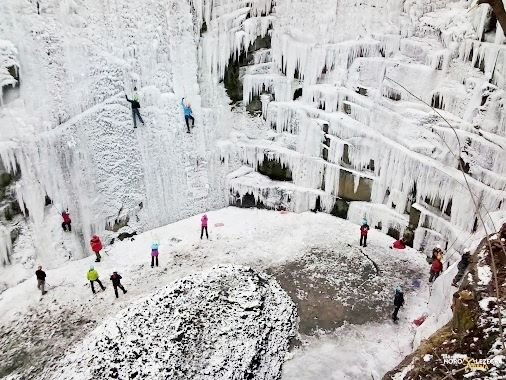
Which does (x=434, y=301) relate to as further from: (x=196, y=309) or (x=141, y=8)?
(x=141, y=8)

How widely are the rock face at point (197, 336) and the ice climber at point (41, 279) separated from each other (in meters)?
2.44

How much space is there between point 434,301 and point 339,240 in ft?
12.4

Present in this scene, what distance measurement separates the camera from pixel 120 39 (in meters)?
15.4

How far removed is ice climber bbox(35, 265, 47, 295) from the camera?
12.3 metres

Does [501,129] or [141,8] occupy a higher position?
[141,8]

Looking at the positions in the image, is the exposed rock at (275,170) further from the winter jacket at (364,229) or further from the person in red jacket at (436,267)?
the person in red jacket at (436,267)

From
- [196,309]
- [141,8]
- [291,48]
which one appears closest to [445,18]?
[291,48]

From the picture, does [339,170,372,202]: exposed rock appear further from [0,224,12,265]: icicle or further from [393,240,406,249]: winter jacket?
[0,224,12,265]: icicle

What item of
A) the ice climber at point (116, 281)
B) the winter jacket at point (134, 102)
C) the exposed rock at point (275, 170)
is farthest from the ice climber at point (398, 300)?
the winter jacket at point (134, 102)

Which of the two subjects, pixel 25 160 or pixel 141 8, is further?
pixel 141 8

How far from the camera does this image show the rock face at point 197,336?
9.98 metres

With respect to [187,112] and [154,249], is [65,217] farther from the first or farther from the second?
[187,112]

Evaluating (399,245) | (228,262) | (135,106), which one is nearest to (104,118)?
(135,106)

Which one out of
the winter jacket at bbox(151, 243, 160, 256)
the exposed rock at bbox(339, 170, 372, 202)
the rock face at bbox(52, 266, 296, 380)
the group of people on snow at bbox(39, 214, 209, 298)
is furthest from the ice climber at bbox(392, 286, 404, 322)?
the winter jacket at bbox(151, 243, 160, 256)
